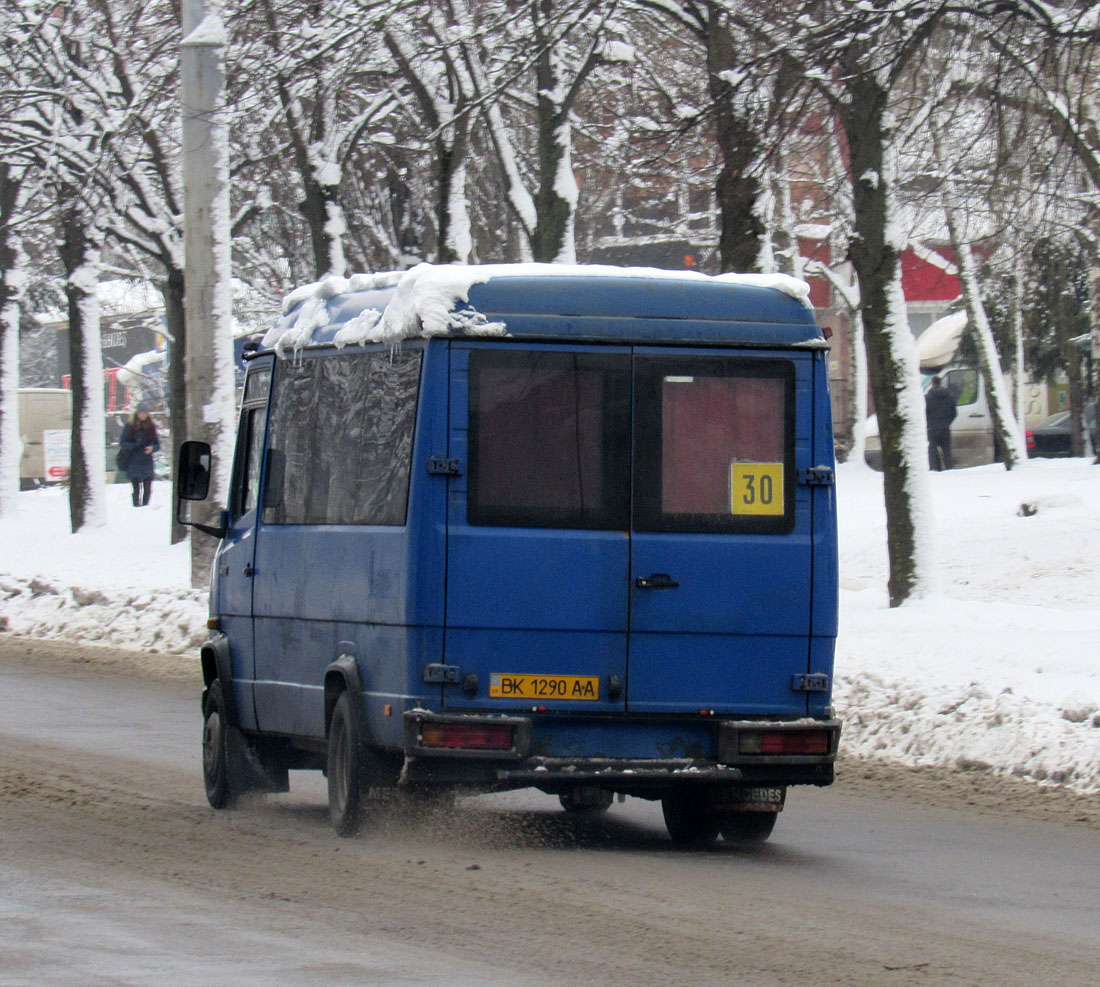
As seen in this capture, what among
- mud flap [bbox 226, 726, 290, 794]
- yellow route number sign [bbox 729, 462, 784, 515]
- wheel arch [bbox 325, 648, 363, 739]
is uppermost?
yellow route number sign [bbox 729, 462, 784, 515]

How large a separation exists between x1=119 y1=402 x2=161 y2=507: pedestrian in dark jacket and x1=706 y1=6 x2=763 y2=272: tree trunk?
2040 cm

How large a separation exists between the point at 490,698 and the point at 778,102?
7459 millimetres

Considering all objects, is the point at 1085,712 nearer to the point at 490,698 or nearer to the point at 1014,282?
the point at 490,698

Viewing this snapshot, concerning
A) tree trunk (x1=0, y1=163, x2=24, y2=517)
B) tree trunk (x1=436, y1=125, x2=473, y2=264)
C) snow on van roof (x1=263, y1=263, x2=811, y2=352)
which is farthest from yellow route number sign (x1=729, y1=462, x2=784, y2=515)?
tree trunk (x1=0, y1=163, x2=24, y2=517)

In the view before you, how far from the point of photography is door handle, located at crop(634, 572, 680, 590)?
8.92m

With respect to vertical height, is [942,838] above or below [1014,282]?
below

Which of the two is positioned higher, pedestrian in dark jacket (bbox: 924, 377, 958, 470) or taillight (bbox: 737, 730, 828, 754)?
pedestrian in dark jacket (bbox: 924, 377, 958, 470)

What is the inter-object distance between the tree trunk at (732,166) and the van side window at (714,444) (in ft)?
21.2

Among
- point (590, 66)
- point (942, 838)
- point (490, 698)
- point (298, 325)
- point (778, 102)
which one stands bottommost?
point (942, 838)

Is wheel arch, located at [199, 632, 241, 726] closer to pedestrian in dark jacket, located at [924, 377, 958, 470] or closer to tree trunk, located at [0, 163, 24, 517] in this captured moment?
tree trunk, located at [0, 163, 24, 517]

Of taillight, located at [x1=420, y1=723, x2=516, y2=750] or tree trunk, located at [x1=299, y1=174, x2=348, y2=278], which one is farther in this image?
tree trunk, located at [x1=299, y1=174, x2=348, y2=278]

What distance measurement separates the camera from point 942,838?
32.3 feet

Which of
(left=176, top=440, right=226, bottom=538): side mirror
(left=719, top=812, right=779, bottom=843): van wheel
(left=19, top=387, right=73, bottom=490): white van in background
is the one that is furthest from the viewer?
(left=19, top=387, right=73, bottom=490): white van in background

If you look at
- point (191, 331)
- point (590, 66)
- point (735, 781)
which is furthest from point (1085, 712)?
point (191, 331)
